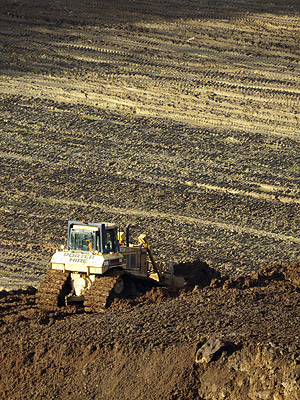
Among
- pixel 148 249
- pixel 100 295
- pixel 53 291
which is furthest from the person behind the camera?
pixel 148 249

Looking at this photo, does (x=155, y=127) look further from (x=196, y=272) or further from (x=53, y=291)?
(x=53, y=291)

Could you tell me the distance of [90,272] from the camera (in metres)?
12.9

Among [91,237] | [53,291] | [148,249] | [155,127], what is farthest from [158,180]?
[53,291]

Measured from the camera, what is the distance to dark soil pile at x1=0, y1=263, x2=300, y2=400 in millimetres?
8812

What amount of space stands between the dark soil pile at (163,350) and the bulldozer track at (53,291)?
42 cm

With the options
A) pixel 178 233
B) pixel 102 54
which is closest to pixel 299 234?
pixel 178 233

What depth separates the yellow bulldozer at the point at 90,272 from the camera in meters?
12.6

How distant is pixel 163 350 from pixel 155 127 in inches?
496

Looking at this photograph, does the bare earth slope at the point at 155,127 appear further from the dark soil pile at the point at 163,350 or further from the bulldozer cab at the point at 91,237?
the dark soil pile at the point at 163,350

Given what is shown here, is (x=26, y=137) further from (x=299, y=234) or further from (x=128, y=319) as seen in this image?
(x=128, y=319)

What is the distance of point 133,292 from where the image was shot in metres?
13.3

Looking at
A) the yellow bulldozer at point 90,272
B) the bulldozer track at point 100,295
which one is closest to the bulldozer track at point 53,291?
the yellow bulldozer at point 90,272

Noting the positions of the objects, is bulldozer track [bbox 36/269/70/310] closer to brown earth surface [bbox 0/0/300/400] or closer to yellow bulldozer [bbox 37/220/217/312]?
yellow bulldozer [bbox 37/220/217/312]

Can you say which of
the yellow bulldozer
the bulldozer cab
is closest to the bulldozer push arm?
the yellow bulldozer
